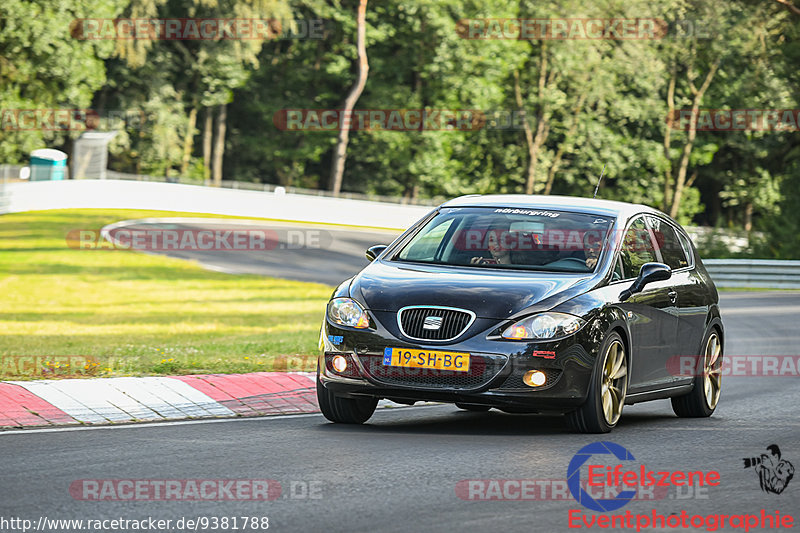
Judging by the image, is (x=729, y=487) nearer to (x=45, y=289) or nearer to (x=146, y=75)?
(x=45, y=289)

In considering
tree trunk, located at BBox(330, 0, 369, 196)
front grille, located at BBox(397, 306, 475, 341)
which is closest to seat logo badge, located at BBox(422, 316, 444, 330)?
front grille, located at BBox(397, 306, 475, 341)

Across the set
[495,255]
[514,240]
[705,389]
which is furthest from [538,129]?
[495,255]

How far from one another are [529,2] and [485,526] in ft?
203

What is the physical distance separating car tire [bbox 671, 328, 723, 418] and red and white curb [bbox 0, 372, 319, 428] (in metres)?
3.14

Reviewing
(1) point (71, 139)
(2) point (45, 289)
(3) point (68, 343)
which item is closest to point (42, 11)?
(1) point (71, 139)

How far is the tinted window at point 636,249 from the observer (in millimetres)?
10016

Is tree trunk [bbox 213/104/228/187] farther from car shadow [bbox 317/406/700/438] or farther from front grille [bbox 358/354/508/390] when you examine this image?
front grille [bbox 358/354/508/390]

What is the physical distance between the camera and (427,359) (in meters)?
8.70

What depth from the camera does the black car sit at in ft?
28.5

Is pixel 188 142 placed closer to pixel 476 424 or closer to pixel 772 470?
pixel 476 424

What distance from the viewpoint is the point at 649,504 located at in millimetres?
6629

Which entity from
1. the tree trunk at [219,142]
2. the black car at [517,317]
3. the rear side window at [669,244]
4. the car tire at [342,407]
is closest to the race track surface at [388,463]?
the car tire at [342,407]

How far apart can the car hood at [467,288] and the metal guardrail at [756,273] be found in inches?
1098

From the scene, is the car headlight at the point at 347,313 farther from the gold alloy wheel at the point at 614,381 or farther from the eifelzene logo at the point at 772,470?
the eifelzene logo at the point at 772,470
